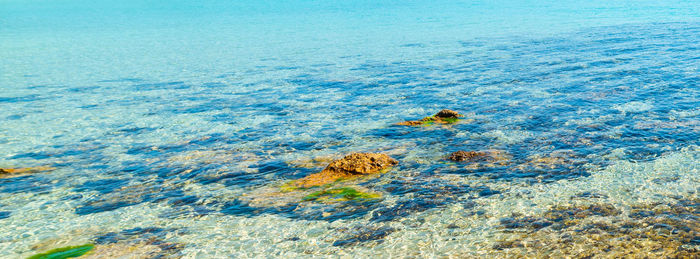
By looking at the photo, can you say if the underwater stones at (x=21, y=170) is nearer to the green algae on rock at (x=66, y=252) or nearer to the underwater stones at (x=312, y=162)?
the green algae on rock at (x=66, y=252)

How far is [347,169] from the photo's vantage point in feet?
43.3

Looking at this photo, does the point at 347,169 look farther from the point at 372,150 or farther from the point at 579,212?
the point at 579,212

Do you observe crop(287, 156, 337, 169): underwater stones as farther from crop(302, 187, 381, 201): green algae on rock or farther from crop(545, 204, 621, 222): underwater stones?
crop(545, 204, 621, 222): underwater stones

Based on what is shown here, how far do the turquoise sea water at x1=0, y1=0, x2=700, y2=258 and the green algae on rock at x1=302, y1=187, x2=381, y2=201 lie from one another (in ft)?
1.08

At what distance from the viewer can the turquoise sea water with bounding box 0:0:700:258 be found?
9.92 m

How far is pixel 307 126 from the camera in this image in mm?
18891

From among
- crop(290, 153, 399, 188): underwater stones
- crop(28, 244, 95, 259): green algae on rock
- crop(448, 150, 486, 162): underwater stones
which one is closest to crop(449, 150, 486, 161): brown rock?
crop(448, 150, 486, 162): underwater stones

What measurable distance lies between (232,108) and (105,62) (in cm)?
2384

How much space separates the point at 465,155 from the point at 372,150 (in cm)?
283

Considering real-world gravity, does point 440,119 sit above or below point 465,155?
above

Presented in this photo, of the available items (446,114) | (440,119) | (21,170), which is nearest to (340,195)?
(440,119)

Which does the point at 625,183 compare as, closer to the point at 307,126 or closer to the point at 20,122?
the point at 307,126

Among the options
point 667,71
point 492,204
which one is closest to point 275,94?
point 492,204

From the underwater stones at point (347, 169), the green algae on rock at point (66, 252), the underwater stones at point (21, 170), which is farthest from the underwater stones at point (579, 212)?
the underwater stones at point (21, 170)
